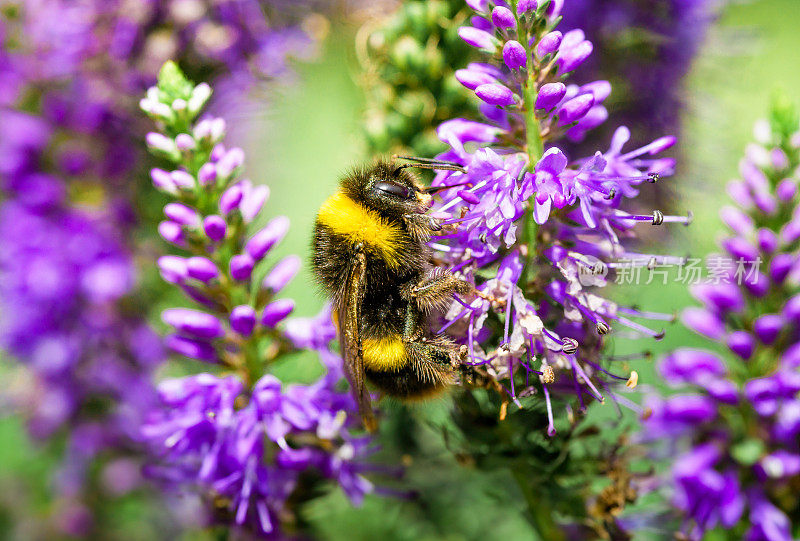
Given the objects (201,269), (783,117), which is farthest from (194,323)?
(783,117)

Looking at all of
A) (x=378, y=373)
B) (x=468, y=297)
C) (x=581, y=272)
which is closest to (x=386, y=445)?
(x=378, y=373)

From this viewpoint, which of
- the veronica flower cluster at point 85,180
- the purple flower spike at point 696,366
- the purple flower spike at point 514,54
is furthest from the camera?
the veronica flower cluster at point 85,180

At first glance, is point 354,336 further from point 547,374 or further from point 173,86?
point 173,86

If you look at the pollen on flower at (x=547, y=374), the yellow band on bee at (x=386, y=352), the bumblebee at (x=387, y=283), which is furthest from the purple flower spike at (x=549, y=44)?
the yellow band on bee at (x=386, y=352)

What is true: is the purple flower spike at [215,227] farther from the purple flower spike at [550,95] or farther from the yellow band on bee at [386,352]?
the purple flower spike at [550,95]

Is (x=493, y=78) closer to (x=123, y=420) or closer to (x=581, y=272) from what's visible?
(x=581, y=272)
